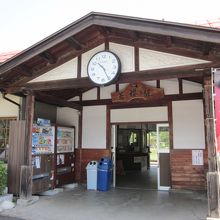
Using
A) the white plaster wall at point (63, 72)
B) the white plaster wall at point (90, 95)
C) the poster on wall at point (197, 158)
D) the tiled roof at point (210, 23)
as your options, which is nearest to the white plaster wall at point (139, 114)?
the white plaster wall at point (90, 95)

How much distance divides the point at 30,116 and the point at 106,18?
3138 millimetres

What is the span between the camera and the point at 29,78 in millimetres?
7008

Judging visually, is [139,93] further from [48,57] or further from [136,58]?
[48,57]

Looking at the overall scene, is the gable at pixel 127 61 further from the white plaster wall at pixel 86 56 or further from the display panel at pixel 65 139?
the display panel at pixel 65 139

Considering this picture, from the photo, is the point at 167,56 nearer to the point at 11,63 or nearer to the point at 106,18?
the point at 106,18

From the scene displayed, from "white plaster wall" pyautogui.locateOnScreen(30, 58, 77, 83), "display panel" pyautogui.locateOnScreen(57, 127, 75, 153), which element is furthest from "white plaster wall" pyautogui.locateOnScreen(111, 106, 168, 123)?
"white plaster wall" pyautogui.locateOnScreen(30, 58, 77, 83)

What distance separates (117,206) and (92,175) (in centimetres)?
229

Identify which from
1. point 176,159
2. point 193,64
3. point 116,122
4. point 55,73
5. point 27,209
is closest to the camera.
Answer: point 193,64

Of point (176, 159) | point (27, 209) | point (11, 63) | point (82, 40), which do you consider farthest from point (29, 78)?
point (176, 159)

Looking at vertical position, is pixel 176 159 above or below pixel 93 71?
below

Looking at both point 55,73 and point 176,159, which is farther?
point 176,159

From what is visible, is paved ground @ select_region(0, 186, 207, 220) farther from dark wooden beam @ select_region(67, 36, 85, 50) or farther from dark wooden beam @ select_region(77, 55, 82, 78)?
dark wooden beam @ select_region(67, 36, 85, 50)

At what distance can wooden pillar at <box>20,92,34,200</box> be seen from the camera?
21.8ft

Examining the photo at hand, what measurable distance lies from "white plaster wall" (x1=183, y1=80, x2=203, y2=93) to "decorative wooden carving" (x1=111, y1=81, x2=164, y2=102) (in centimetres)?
70
